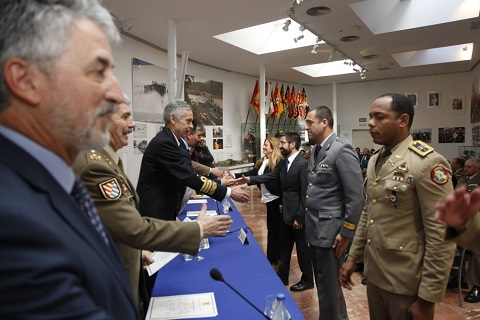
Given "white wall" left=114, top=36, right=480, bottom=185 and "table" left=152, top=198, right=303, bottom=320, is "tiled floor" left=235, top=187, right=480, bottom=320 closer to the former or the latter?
"table" left=152, top=198, right=303, bottom=320

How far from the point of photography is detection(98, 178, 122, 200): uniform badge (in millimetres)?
1397

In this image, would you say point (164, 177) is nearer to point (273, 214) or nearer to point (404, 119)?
point (404, 119)

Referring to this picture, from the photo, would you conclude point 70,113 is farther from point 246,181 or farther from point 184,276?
point 246,181

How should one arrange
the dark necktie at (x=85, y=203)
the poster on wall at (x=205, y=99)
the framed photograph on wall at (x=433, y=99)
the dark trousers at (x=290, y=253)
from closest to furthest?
the dark necktie at (x=85, y=203)
the dark trousers at (x=290, y=253)
the poster on wall at (x=205, y=99)
the framed photograph on wall at (x=433, y=99)

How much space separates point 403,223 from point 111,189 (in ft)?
4.83

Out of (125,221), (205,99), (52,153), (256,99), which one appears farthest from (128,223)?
(256,99)

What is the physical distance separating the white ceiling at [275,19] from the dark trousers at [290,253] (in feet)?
11.8

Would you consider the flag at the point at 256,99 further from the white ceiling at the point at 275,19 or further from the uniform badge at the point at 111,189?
the uniform badge at the point at 111,189

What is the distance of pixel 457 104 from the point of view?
12.1 m

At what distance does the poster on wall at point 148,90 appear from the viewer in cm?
693

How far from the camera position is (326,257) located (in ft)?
8.86

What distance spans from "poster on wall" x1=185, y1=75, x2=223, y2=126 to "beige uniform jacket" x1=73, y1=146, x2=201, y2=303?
24.8 feet

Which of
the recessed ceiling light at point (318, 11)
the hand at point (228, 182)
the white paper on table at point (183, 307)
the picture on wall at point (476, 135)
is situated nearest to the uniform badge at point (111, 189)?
the white paper on table at point (183, 307)

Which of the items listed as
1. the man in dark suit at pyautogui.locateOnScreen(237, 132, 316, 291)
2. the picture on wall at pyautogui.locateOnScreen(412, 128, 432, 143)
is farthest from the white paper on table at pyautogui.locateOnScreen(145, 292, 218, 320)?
the picture on wall at pyautogui.locateOnScreen(412, 128, 432, 143)
